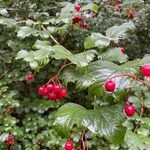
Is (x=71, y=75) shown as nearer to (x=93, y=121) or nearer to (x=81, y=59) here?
(x=81, y=59)

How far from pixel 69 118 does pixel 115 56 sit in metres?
0.50

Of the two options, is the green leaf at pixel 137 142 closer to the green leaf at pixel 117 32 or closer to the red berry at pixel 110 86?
the green leaf at pixel 117 32

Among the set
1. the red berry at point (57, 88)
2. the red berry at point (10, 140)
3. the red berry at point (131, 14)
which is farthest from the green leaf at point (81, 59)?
the red berry at point (131, 14)

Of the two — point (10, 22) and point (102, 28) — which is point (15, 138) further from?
point (102, 28)

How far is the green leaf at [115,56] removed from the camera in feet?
5.79

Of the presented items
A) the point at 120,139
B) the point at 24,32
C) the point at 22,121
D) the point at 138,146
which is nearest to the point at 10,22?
the point at 24,32

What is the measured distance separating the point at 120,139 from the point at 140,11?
8.39 ft

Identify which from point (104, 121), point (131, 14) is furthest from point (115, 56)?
point (131, 14)

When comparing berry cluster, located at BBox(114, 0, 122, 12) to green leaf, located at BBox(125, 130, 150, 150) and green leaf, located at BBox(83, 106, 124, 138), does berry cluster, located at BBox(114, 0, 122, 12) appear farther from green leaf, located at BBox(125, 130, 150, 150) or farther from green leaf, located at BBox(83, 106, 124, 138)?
green leaf, located at BBox(83, 106, 124, 138)

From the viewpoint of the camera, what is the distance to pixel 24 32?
2287 mm

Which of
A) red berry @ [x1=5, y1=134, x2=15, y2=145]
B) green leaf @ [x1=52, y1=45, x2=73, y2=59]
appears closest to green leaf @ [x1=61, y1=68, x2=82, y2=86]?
green leaf @ [x1=52, y1=45, x2=73, y2=59]

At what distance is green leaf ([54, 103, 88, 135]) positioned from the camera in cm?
140

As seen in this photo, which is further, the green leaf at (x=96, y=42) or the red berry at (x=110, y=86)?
the green leaf at (x=96, y=42)

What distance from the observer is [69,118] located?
1.41 m
